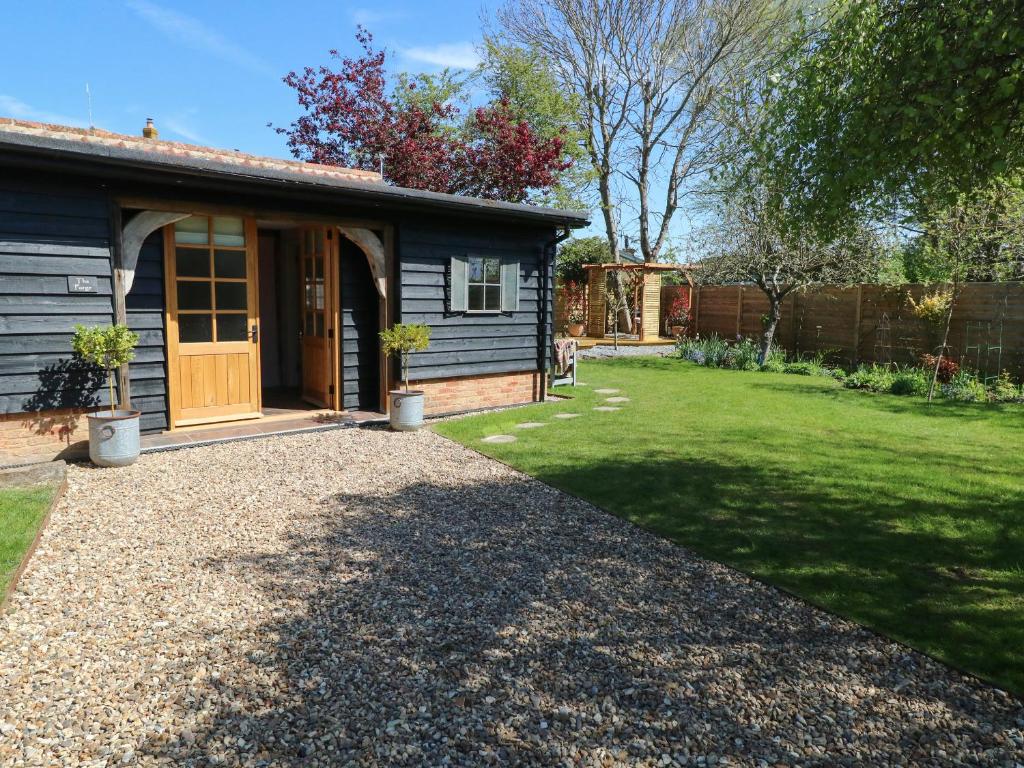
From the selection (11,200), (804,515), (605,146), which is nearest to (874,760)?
(804,515)

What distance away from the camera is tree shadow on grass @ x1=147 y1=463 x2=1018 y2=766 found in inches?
88.9

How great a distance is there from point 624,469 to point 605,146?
61.4 ft

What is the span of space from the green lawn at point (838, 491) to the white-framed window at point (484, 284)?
4.81 ft

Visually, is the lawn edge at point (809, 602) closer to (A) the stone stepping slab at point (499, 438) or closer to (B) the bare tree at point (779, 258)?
(A) the stone stepping slab at point (499, 438)

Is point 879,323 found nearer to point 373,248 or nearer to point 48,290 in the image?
point 373,248

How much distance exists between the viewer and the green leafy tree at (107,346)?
557cm

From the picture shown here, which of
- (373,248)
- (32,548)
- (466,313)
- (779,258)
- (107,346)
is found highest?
(779,258)

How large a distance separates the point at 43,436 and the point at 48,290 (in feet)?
4.26

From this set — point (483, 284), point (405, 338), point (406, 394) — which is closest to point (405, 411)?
point (406, 394)

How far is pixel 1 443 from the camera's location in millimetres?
5621

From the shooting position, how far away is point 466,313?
331 inches

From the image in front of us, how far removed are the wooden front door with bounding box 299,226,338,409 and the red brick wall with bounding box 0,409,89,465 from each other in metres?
2.74

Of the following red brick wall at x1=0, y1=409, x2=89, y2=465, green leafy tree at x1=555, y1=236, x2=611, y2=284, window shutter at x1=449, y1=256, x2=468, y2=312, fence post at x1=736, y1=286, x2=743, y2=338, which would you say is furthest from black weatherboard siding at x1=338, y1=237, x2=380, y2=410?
green leafy tree at x1=555, y1=236, x2=611, y2=284

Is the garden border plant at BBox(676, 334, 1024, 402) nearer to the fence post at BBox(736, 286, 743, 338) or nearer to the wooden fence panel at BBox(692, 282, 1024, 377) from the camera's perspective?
the wooden fence panel at BBox(692, 282, 1024, 377)
